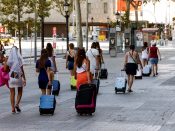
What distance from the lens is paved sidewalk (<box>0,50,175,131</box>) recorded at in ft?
43.4

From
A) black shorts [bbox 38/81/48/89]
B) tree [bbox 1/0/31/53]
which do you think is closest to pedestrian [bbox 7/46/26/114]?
black shorts [bbox 38/81/48/89]

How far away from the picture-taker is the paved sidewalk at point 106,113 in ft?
43.4

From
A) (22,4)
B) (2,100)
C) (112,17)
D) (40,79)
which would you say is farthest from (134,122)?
(112,17)

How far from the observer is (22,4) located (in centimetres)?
4091

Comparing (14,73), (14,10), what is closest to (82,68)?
(14,73)

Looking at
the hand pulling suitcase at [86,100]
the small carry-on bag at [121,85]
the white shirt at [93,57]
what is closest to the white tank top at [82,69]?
the hand pulling suitcase at [86,100]

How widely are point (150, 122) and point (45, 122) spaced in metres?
2.40

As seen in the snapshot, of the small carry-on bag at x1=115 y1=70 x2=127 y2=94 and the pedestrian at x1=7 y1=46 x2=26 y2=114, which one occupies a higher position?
the pedestrian at x1=7 y1=46 x2=26 y2=114

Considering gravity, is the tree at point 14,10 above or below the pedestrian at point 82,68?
above

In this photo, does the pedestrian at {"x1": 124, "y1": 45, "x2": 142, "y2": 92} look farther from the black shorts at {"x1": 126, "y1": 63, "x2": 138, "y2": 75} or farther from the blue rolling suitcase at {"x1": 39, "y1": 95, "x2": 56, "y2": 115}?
the blue rolling suitcase at {"x1": 39, "y1": 95, "x2": 56, "y2": 115}

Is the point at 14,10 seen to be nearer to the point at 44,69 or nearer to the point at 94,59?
the point at 94,59

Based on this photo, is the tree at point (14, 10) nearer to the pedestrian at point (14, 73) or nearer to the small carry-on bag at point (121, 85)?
the small carry-on bag at point (121, 85)

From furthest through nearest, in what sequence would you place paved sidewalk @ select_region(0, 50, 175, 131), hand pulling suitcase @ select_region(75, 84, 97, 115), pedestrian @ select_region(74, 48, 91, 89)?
pedestrian @ select_region(74, 48, 91, 89), hand pulling suitcase @ select_region(75, 84, 97, 115), paved sidewalk @ select_region(0, 50, 175, 131)

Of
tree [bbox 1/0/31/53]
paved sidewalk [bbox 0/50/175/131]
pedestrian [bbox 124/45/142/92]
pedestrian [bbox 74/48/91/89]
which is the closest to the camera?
paved sidewalk [bbox 0/50/175/131]
